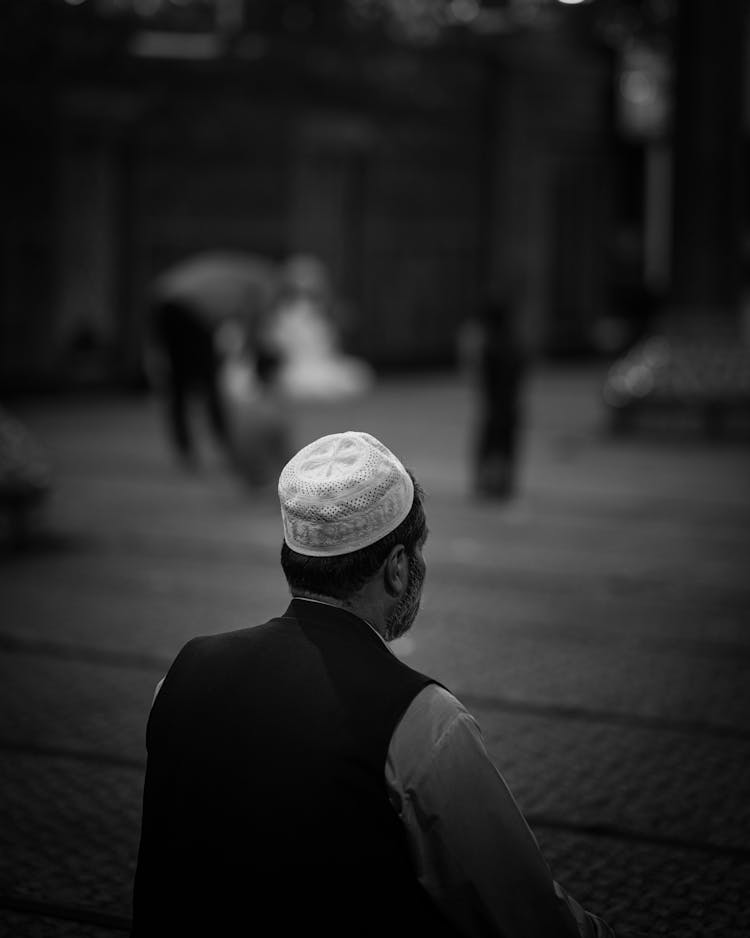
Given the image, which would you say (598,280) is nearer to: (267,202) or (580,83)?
(580,83)

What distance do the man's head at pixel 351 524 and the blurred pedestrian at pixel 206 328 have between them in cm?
836

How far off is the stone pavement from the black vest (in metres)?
1.29

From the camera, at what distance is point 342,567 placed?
236 centimetres

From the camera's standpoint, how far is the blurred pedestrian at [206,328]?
10906mm

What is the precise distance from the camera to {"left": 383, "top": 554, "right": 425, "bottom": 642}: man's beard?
2.47 metres

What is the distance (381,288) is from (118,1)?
5.70 m

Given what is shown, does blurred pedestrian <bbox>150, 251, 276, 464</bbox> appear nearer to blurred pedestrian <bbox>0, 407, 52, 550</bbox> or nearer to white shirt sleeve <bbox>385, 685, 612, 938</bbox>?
blurred pedestrian <bbox>0, 407, 52, 550</bbox>

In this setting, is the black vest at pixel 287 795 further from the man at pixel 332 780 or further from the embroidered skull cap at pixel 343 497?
the embroidered skull cap at pixel 343 497

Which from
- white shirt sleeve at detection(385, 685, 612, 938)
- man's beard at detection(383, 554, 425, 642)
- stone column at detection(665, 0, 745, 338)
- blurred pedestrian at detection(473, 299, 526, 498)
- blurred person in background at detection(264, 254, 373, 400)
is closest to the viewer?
white shirt sleeve at detection(385, 685, 612, 938)

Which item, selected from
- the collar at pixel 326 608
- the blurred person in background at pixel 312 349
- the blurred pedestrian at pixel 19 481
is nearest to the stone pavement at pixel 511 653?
the blurred pedestrian at pixel 19 481

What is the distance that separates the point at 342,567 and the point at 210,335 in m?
8.66

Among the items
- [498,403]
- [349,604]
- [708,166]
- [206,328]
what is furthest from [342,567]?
[708,166]

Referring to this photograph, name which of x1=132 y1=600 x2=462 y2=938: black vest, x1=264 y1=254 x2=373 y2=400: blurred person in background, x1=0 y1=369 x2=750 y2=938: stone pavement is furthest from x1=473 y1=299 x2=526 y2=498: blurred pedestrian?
x1=132 y1=600 x2=462 y2=938: black vest

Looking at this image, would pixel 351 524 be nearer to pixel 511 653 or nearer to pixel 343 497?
pixel 343 497
